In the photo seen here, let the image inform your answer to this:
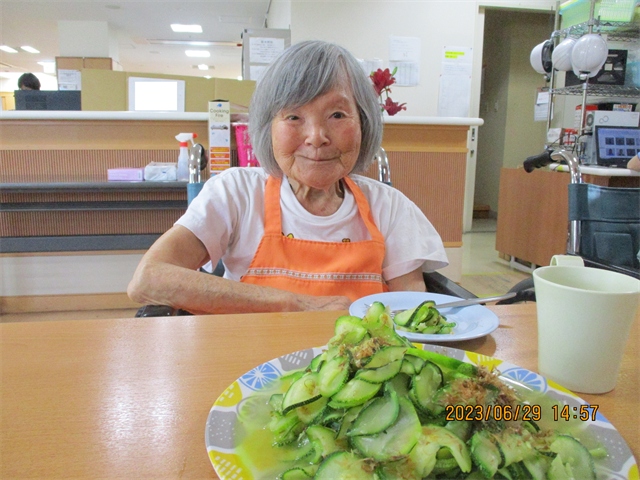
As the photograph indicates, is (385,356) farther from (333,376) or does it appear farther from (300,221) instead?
(300,221)

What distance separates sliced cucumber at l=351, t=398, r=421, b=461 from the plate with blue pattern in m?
0.08

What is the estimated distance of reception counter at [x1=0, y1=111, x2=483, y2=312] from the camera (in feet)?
8.25

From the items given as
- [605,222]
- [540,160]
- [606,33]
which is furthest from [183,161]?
[606,33]

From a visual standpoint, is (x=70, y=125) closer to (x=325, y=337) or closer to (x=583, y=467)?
(x=325, y=337)

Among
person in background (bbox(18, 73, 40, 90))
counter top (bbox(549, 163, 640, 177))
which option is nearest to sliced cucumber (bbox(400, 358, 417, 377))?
counter top (bbox(549, 163, 640, 177))

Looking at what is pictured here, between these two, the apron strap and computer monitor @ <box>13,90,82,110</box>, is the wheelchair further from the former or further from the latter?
computer monitor @ <box>13,90,82,110</box>

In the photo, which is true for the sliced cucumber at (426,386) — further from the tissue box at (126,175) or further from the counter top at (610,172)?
the counter top at (610,172)

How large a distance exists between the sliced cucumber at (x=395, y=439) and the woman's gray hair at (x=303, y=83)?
33.6 inches

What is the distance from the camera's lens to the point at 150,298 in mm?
961

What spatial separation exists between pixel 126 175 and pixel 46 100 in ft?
5.83

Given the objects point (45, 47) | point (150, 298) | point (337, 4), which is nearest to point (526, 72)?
point (337, 4)

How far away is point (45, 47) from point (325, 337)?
12.3 metres

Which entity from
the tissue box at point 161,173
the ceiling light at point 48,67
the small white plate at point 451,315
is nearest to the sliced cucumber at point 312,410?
the small white plate at point 451,315

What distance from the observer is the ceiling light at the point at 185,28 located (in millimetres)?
8430
